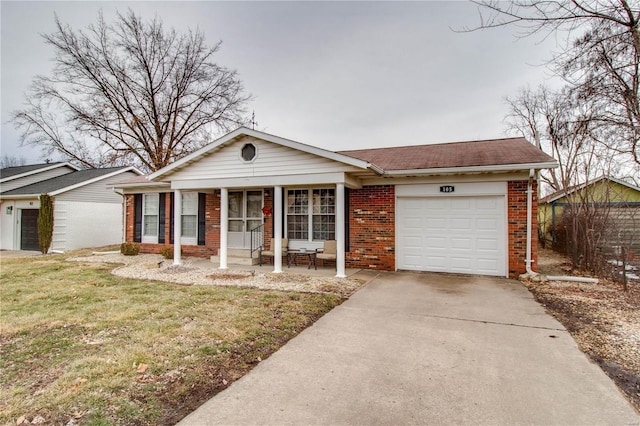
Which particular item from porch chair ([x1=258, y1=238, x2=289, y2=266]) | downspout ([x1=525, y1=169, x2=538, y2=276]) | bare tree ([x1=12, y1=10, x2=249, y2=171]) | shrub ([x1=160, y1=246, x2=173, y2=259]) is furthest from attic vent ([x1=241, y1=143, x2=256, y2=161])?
bare tree ([x1=12, y1=10, x2=249, y2=171])

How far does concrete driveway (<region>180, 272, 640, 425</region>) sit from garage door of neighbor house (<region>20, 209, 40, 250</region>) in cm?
1877

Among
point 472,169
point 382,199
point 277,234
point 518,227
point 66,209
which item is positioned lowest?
point 277,234

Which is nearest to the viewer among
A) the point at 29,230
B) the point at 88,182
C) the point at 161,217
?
the point at 161,217

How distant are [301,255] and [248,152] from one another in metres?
3.54

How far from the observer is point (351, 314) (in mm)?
5438

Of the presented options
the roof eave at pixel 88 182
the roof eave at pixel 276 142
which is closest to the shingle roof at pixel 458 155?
the roof eave at pixel 276 142

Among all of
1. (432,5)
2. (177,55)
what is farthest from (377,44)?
(177,55)

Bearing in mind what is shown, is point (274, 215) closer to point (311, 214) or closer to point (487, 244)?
point (311, 214)

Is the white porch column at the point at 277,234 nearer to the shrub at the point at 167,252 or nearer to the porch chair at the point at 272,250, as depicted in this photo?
the porch chair at the point at 272,250

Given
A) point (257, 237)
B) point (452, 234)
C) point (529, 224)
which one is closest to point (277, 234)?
point (257, 237)

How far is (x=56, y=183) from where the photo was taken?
18.0 m

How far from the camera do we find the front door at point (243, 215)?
11.2 m

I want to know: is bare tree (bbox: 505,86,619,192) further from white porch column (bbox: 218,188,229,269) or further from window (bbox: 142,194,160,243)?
window (bbox: 142,194,160,243)

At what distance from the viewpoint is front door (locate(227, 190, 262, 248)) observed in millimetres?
11250
